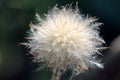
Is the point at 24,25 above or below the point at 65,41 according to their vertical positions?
above

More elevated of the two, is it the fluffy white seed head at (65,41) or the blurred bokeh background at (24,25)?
the blurred bokeh background at (24,25)

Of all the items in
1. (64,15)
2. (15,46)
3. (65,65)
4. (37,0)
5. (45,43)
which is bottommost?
(65,65)

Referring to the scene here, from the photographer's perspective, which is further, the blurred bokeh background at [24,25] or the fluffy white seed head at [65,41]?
the blurred bokeh background at [24,25]

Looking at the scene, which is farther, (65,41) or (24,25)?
(24,25)

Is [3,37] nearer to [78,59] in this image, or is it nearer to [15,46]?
[15,46]

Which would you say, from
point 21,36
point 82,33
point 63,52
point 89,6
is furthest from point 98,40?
point 21,36

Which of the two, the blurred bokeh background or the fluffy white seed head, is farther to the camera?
the blurred bokeh background

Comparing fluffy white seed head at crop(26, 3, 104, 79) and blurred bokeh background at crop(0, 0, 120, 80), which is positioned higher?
blurred bokeh background at crop(0, 0, 120, 80)

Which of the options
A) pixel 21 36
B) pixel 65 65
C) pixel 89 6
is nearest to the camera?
pixel 65 65
